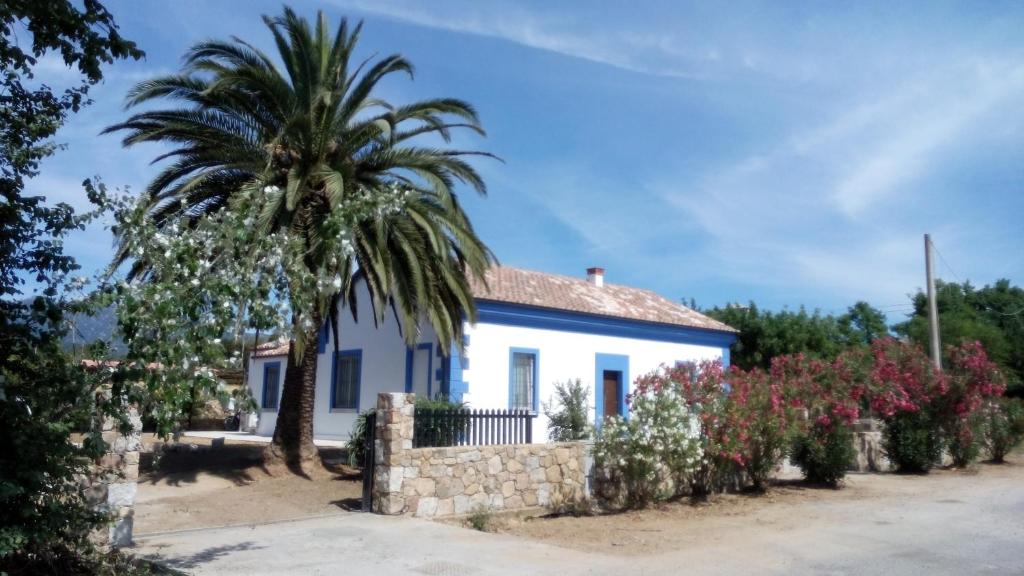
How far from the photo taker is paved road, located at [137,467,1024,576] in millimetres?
8289

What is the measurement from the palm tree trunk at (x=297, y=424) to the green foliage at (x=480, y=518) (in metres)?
3.59

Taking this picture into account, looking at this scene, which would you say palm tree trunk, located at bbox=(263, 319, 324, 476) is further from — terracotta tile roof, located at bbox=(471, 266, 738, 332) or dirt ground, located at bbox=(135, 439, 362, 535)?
terracotta tile roof, located at bbox=(471, 266, 738, 332)

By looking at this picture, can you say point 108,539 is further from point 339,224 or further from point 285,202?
point 285,202

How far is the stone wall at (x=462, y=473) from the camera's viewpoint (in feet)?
36.9

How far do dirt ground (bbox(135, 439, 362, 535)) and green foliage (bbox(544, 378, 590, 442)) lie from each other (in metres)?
4.91

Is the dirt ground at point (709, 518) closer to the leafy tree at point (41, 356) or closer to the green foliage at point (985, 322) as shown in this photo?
the leafy tree at point (41, 356)

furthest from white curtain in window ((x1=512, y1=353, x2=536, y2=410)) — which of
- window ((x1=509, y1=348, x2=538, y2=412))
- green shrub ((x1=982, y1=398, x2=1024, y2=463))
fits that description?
green shrub ((x1=982, y1=398, x2=1024, y2=463))

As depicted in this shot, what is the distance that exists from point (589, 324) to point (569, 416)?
12.9 feet

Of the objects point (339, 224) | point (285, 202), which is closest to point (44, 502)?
point (339, 224)

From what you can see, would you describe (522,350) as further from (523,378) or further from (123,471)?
(123,471)

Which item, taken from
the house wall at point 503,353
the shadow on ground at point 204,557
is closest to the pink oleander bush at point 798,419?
the house wall at point 503,353

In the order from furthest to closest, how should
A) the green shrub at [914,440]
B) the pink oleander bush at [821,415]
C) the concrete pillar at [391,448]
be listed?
the green shrub at [914,440] < the pink oleander bush at [821,415] < the concrete pillar at [391,448]

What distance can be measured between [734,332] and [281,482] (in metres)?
15.2

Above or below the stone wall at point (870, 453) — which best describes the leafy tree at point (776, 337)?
above
